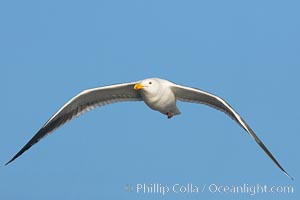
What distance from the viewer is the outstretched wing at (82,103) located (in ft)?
55.5

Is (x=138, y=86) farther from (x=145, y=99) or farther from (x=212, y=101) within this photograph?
(x=212, y=101)

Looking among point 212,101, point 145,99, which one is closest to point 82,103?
point 145,99

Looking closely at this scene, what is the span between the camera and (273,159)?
15.7m

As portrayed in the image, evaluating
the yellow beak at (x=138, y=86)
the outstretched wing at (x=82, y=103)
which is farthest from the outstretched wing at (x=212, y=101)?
the outstretched wing at (x=82, y=103)

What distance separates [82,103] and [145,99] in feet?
7.50

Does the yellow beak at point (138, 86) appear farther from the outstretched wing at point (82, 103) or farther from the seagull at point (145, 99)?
the outstretched wing at point (82, 103)

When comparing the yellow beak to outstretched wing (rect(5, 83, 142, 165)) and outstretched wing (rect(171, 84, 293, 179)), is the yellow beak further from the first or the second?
outstretched wing (rect(5, 83, 142, 165))

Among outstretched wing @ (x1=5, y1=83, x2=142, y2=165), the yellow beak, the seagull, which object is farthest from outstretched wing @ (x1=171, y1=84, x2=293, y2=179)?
outstretched wing @ (x1=5, y1=83, x2=142, y2=165)

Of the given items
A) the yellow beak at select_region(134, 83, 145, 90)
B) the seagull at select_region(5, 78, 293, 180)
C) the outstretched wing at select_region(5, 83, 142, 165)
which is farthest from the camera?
the outstretched wing at select_region(5, 83, 142, 165)

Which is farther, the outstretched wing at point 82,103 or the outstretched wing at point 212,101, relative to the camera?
the outstretched wing at point 82,103

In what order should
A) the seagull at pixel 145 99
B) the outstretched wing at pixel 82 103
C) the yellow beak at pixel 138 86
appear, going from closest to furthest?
the yellow beak at pixel 138 86
the seagull at pixel 145 99
the outstretched wing at pixel 82 103

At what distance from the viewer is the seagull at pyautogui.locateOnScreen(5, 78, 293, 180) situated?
1562 centimetres

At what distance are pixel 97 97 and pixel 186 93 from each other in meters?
2.52

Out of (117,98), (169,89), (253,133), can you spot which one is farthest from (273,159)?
(117,98)
